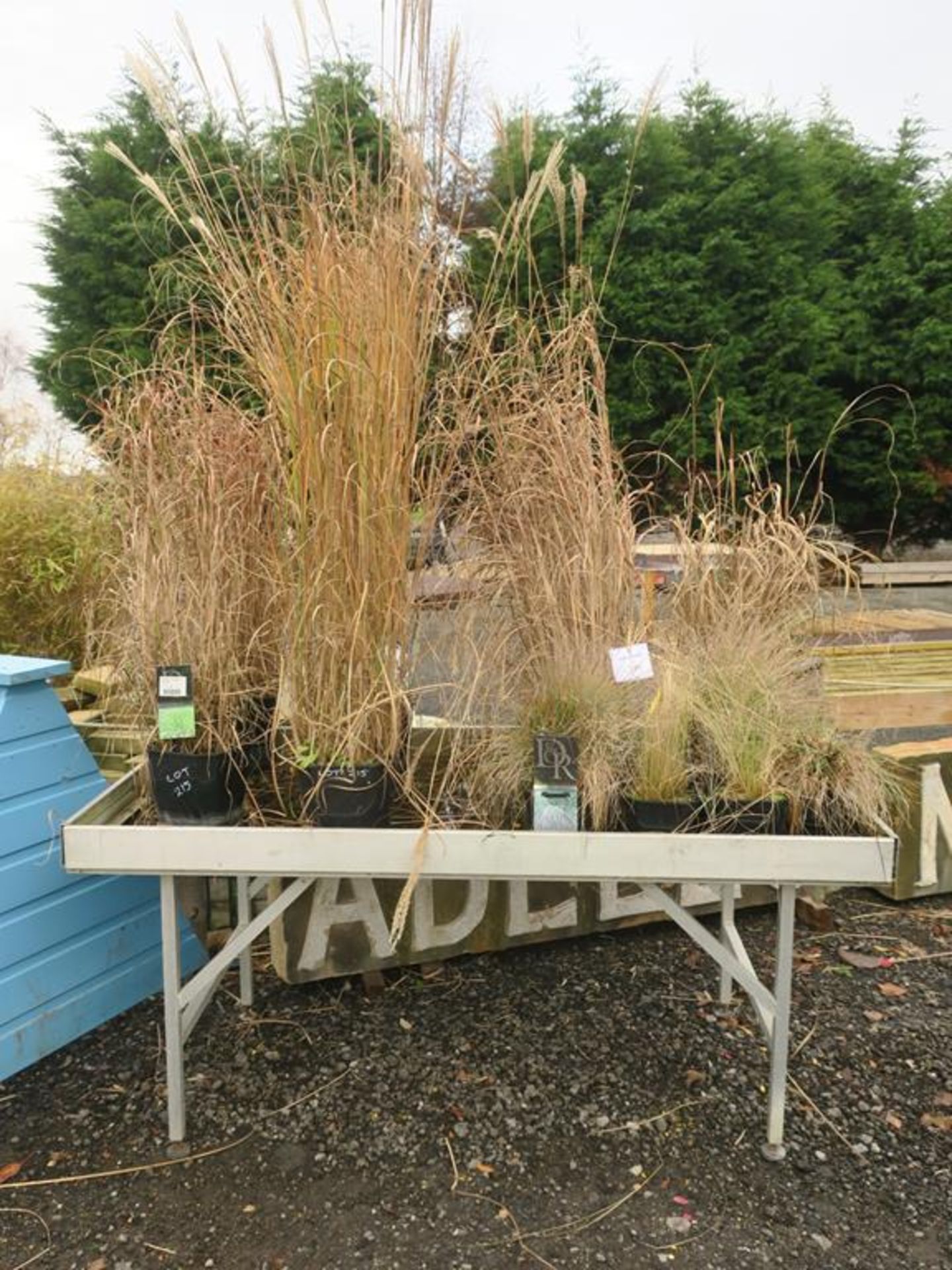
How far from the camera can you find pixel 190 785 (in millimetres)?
1510

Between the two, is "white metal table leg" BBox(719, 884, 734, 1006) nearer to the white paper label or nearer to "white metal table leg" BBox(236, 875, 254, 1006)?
"white metal table leg" BBox(236, 875, 254, 1006)

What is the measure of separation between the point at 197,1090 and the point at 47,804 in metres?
0.67

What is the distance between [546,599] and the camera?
1618mm

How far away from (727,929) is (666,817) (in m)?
0.49

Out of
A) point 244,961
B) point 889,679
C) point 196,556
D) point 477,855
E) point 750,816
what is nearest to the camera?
point 477,855

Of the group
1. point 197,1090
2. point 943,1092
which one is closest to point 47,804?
point 197,1090

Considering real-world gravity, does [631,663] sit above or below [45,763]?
above

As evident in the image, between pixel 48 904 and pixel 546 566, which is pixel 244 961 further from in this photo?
pixel 546 566

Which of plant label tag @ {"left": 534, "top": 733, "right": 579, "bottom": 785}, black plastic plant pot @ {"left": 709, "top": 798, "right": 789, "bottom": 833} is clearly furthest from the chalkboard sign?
black plastic plant pot @ {"left": 709, "top": 798, "right": 789, "bottom": 833}

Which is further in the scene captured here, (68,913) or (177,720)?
(68,913)

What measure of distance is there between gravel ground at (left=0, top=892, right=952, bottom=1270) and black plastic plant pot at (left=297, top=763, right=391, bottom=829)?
0.61 meters

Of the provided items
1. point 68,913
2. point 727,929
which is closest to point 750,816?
point 727,929

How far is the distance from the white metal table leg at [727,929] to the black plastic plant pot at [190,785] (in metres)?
1.10

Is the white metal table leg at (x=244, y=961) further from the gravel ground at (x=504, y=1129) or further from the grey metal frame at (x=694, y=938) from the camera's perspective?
the grey metal frame at (x=694, y=938)
